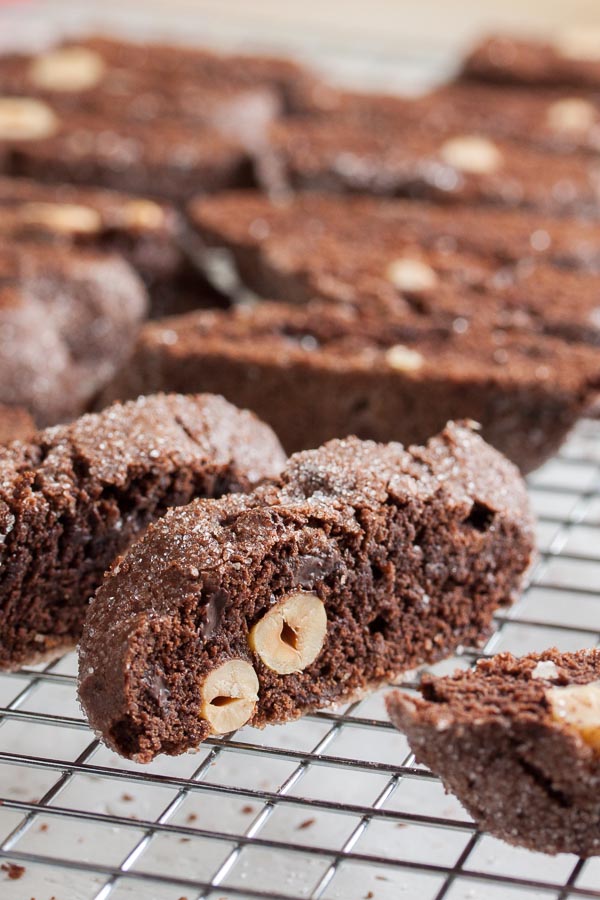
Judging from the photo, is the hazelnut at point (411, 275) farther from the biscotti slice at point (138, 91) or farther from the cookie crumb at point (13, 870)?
the cookie crumb at point (13, 870)

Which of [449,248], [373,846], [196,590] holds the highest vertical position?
[196,590]

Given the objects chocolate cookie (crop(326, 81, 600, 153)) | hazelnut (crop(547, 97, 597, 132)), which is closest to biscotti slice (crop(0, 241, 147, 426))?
chocolate cookie (crop(326, 81, 600, 153))

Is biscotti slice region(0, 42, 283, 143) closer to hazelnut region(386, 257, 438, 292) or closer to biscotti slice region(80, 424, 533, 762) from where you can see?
hazelnut region(386, 257, 438, 292)

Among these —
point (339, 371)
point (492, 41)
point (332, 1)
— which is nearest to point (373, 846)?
point (339, 371)

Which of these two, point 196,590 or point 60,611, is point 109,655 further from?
point 60,611

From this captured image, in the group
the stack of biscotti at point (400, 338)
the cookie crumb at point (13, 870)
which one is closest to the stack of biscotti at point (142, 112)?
the stack of biscotti at point (400, 338)

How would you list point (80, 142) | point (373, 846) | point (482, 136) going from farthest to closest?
point (482, 136) < point (80, 142) < point (373, 846)

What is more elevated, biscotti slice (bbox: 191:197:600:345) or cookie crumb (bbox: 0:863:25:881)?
biscotti slice (bbox: 191:197:600:345)
